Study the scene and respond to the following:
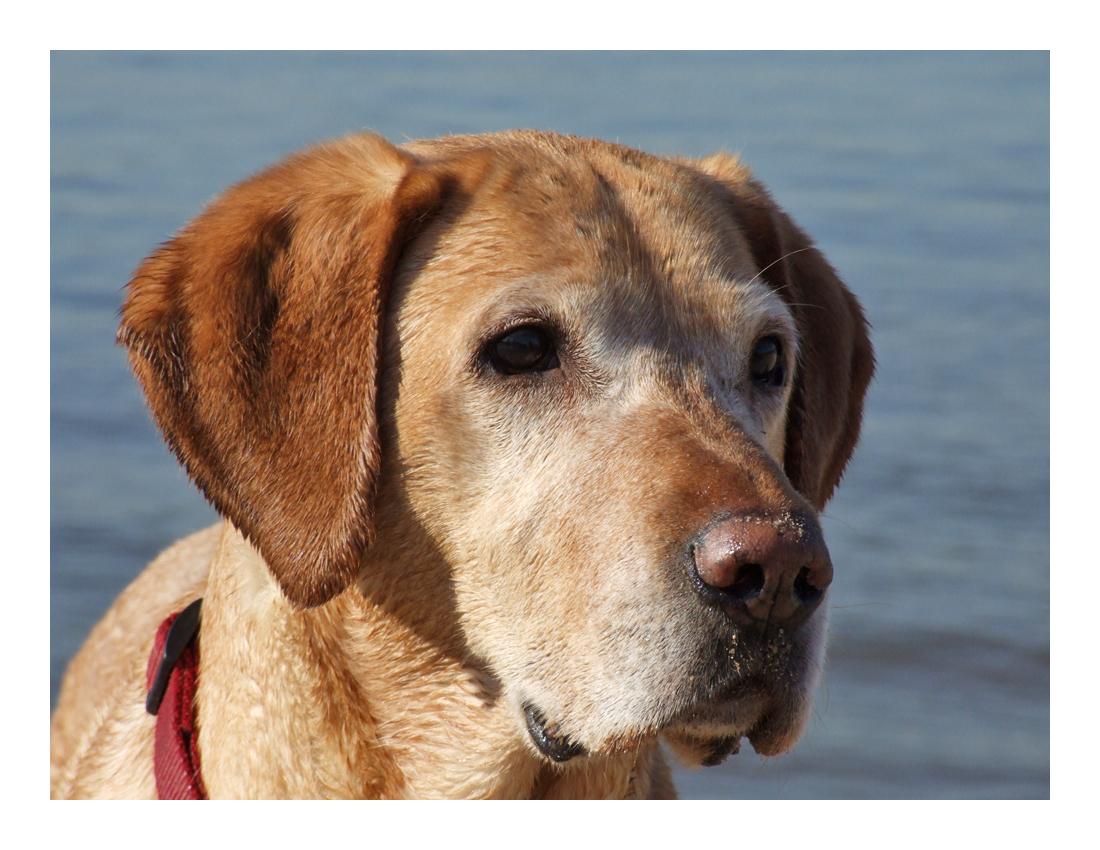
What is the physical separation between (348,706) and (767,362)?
1387 mm

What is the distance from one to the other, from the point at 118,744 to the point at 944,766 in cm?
388

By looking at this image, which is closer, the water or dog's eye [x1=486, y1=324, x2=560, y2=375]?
dog's eye [x1=486, y1=324, x2=560, y2=375]

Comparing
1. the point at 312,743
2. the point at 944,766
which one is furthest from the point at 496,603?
the point at 944,766

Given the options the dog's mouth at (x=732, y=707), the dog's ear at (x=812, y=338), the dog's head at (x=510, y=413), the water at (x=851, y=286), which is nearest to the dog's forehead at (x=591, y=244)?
the dog's head at (x=510, y=413)

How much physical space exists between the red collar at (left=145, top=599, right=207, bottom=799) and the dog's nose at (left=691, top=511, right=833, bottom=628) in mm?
1423

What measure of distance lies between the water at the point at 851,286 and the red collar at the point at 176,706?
9.41 feet

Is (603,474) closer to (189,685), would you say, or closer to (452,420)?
(452,420)

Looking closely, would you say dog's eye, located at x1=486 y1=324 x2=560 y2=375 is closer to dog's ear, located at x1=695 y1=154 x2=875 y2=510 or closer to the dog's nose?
the dog's nose

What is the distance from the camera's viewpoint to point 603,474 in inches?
114

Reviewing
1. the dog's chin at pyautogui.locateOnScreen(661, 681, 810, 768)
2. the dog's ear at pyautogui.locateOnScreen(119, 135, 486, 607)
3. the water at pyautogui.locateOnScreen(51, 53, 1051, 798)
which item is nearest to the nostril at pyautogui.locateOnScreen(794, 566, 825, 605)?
the dog's chin at pyautogui.locateOnScreen(661, 681, 810, 768)

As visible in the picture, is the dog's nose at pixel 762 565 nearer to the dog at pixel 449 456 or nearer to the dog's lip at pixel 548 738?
the dog at pixel 449 456

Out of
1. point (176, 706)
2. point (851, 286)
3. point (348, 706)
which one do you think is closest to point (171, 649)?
point (176, 706)

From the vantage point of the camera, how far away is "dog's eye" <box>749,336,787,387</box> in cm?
337

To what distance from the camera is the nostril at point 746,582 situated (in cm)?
260
